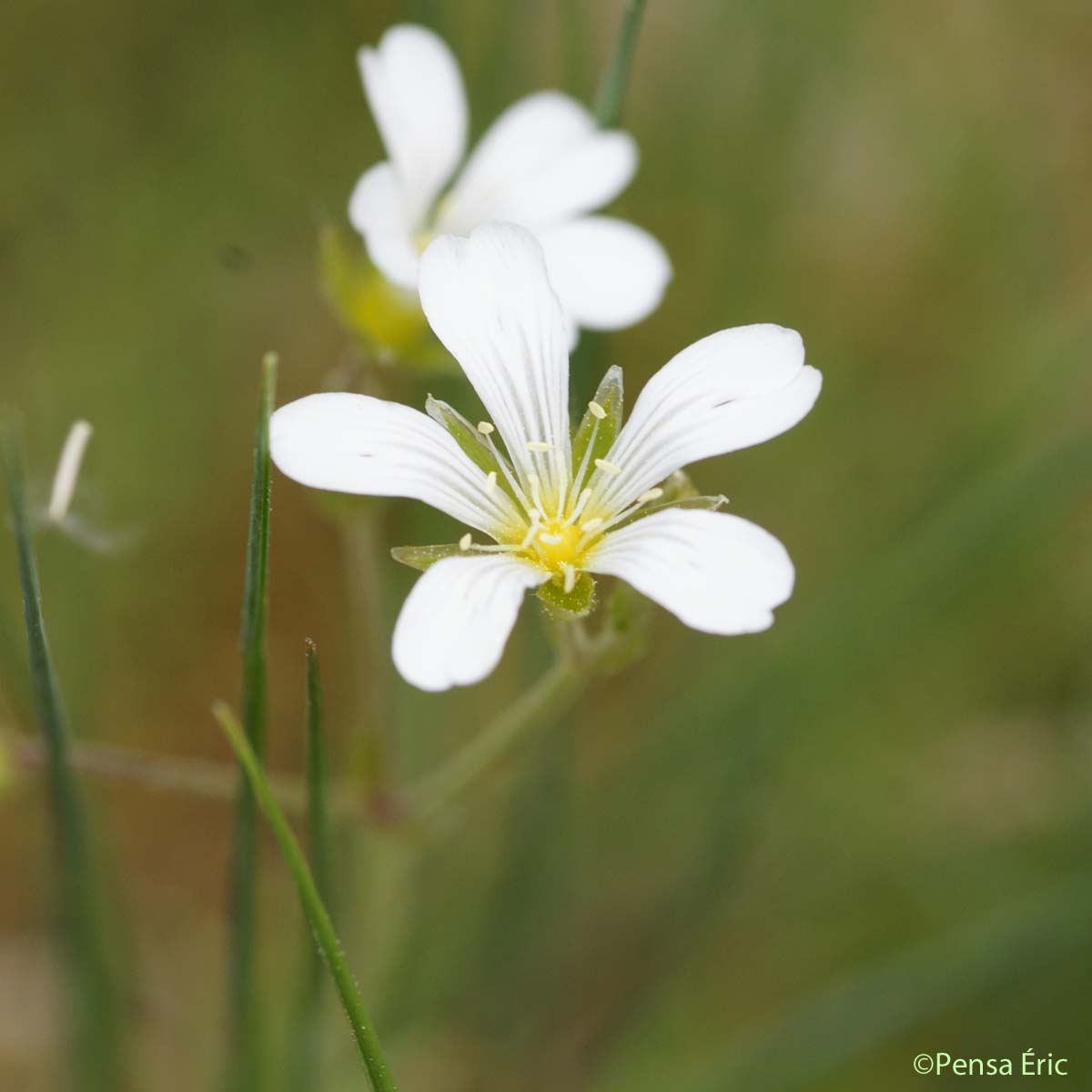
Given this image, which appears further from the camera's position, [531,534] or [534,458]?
[534,458]

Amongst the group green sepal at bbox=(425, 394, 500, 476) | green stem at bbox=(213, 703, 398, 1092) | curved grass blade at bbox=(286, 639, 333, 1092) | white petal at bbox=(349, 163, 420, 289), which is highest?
white petal at bbox=(349, 163, 420, 289)

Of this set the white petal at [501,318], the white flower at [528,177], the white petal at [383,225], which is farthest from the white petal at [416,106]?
the white petal at [501,318]

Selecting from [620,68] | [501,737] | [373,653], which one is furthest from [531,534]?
[620,68]

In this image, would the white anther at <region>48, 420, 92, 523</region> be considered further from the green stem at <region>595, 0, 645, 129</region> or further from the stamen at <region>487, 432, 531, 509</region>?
the green stem at <region>595, 0, 645, 129</region>

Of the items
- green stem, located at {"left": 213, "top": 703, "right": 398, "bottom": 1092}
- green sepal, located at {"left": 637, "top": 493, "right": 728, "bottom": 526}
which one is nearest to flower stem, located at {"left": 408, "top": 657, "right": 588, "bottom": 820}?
green sepal, located at {"left": 637, "top": 493, "right": 728, "bottom": 526}

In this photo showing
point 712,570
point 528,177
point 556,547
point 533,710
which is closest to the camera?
point 712,570

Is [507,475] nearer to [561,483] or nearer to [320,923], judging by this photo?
[561,483]

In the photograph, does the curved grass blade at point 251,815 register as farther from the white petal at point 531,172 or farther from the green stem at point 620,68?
the green stem at point 620,68
